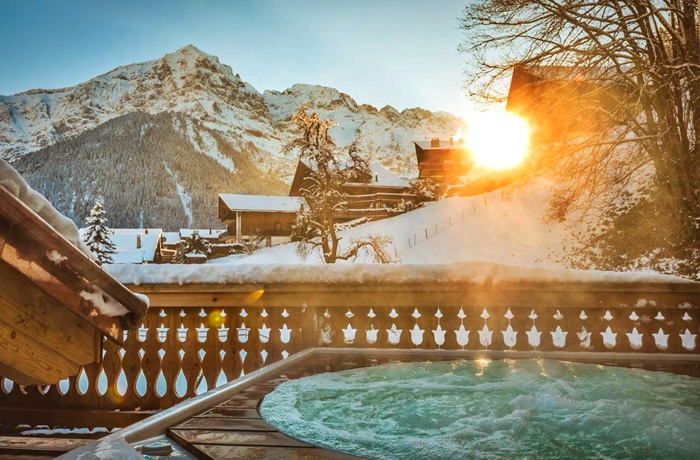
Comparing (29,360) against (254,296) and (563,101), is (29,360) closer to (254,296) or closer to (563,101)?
(254,296)

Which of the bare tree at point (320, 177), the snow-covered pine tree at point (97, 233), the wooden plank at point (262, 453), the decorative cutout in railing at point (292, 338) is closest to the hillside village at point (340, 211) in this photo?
the snow-covered pine tree at point (97, 233)

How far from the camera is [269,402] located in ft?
6.84

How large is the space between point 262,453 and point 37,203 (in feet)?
3.30

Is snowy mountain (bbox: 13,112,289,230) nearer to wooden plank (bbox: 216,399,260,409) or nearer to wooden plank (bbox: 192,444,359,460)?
wooden plank (bbox: 216,399,260,409)

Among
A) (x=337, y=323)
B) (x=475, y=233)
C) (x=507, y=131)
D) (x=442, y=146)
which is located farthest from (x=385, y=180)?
(x=337, y=323)

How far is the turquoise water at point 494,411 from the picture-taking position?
5.96 feet

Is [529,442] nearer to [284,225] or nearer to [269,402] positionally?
[269,402]

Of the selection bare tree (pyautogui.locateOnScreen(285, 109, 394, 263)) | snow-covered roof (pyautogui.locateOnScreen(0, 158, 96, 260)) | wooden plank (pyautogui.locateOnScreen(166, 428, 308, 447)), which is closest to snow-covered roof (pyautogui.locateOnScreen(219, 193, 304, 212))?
bare tree (pyautogui.locateOnScreen(285, 109, 394, 263))

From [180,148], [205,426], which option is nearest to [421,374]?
[205,426]

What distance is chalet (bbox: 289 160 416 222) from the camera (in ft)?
122

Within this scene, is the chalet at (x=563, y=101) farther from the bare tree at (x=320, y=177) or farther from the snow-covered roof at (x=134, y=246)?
the snow-covered roof at (x=134, y=246)

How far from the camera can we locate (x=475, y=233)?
2627 centimetres

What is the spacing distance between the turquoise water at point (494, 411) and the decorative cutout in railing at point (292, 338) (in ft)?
1.72

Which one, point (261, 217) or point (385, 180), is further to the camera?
point (385, 180)
